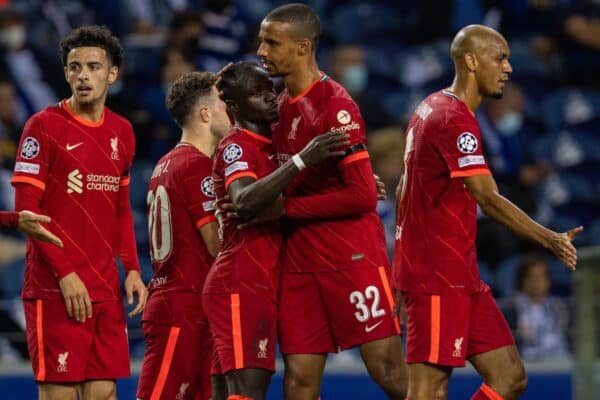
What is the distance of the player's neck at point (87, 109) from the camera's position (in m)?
6.50

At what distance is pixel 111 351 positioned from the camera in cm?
643

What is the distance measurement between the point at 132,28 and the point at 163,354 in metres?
5.85

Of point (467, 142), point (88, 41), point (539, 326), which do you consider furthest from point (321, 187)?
point (539, 326)

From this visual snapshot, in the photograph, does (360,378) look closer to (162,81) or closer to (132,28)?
(162,81)

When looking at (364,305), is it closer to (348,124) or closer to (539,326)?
(348,124)

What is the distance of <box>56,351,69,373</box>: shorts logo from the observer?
629cm

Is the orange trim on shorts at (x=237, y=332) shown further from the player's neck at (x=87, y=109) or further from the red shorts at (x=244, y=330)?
the player's neck at (x=87, y=109)

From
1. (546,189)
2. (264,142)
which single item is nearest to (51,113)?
(264,142)

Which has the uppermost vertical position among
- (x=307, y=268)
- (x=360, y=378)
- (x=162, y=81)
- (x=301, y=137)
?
(x=162, y=81)

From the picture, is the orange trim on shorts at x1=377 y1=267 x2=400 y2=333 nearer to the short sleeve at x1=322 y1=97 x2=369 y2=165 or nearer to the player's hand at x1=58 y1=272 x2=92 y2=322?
the short sleeve at x1=322 y1=97 x2=369 y2=165

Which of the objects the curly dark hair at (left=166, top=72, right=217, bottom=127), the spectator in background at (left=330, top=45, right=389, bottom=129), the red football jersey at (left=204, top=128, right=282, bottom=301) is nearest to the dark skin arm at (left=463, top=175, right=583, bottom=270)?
the red football jersey at (left=204, top=128, right=282, bottom=301)

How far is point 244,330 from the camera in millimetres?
5887

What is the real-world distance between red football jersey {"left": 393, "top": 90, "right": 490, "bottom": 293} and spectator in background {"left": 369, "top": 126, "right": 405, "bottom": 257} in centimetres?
365

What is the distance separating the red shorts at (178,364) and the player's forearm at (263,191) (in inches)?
41.2
